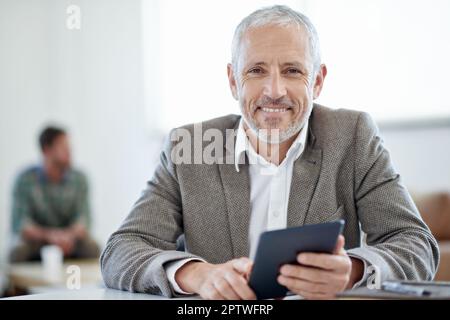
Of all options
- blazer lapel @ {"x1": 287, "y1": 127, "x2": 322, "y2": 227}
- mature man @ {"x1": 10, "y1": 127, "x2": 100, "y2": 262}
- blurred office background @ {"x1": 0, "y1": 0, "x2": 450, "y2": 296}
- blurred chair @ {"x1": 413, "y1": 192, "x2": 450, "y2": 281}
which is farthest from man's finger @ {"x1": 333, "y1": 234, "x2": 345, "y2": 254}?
mature man @ {"x1": 10, "y1": 127, "x2": 100, "y2": 262}

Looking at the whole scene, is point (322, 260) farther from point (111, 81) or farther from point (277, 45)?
point (111, 81)

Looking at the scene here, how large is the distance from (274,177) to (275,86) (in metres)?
0.24

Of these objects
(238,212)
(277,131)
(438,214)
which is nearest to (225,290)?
(238,212)

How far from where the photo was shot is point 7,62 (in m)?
6.20

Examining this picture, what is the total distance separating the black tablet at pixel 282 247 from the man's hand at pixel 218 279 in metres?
0.03

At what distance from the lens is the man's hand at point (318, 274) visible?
1225 mm

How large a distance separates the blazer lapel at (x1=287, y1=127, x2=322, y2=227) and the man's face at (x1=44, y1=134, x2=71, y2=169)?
12.6 ft

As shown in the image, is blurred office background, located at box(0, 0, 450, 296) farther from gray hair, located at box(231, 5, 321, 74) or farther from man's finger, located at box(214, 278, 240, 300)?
man's finger, located at box(214, 278, 240, 300)

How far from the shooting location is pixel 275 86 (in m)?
1.72

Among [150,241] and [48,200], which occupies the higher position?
[150,241]

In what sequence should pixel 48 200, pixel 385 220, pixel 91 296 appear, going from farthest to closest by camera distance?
pixel 48 200
pixel 385 220
pixel 91 296

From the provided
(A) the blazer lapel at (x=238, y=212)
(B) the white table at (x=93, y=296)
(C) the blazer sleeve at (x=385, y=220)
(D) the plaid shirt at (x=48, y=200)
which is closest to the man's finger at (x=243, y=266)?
(B) the white table at (x=93, y=296)
